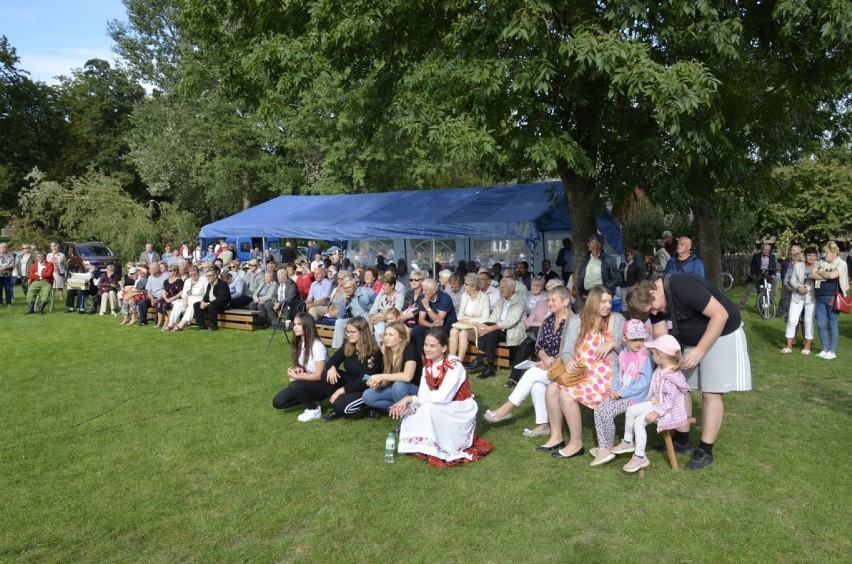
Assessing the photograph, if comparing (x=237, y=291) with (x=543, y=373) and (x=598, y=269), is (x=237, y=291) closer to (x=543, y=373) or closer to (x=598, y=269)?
(x=598, y=269)

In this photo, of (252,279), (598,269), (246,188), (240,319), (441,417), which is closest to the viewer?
(441,417)

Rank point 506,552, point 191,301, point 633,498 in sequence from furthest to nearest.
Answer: point 191,301
point 633,498
point 506,552

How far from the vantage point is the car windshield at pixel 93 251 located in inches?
1037

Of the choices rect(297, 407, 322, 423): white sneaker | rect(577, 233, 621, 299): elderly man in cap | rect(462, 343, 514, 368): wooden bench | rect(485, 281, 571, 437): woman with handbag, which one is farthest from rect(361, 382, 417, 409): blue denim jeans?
rect(577, 233, 621, 299): elderly man in cap

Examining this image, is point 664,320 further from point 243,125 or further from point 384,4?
point 243,125

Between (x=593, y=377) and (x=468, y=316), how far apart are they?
149 inches

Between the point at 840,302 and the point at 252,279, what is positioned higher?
the point at 252,279

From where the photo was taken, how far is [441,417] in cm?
545

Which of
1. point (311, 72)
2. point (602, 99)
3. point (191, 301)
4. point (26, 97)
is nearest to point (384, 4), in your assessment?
point (311, 72)

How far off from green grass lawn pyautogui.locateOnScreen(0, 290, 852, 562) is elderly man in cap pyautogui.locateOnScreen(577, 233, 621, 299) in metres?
2.94

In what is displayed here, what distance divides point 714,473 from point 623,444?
2.23 ft

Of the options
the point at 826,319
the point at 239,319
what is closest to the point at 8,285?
the point at 239,319

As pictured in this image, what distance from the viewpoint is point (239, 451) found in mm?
5766

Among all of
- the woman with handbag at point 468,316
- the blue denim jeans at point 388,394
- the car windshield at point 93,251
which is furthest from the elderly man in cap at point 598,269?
the car windshield at point 93,251
